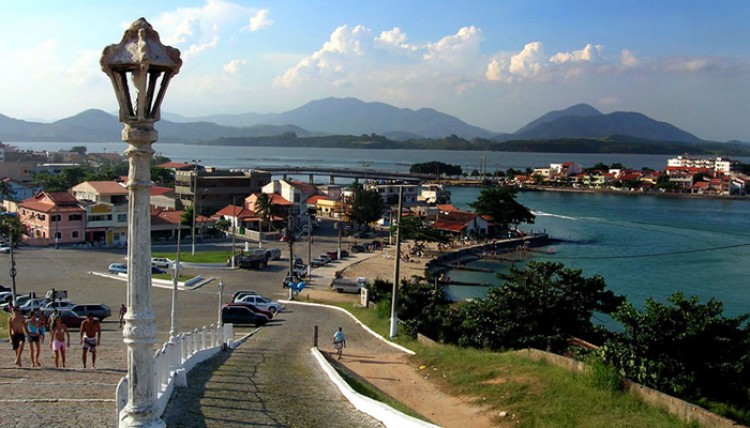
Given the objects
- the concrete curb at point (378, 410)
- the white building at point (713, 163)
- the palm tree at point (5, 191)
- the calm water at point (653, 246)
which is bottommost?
the calm water at point (653, 246)

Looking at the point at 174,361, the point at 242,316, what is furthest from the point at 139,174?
the point at 242,316

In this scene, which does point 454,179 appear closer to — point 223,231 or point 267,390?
point 223,231

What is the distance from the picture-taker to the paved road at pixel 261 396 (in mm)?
8203

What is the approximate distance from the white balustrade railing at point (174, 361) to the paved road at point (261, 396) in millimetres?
165

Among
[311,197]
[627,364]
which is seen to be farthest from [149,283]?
[311,197]

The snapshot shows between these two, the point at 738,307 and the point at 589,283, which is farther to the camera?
the point at 738,307

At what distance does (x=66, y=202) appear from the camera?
43781 mm

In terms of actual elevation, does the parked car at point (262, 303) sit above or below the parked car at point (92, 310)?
below

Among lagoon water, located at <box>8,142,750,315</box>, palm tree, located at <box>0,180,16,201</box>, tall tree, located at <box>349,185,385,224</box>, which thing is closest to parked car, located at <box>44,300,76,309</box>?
lagoon water, located at <box>8,142,750,315</box>

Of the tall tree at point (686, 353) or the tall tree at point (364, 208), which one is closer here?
the tall tree at point (686, 353)

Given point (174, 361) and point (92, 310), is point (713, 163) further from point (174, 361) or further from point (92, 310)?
point (174, 361)

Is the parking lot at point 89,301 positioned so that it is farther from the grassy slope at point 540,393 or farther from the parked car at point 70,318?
the grassy slope at point 540,393

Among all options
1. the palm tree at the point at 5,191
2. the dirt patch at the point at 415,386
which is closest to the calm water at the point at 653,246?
the dirt patch at the point at 415,386

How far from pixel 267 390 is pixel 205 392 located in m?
1.13
